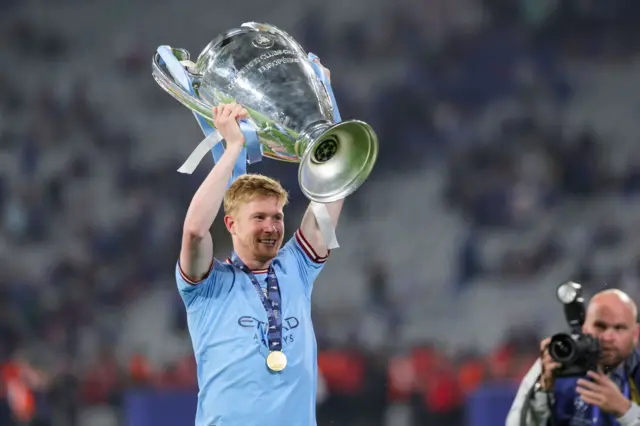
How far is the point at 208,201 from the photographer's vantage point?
10.7 feet

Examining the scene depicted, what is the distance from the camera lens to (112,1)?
15383 millimetres

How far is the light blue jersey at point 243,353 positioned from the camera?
332cm

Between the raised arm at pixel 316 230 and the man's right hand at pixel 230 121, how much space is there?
53 centimetres

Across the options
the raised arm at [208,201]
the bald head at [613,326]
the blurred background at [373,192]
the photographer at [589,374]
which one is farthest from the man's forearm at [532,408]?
the blurred background at [373,192]

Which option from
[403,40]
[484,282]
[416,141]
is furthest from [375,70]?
[484,282]

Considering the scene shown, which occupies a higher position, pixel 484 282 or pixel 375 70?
pixel 375 70

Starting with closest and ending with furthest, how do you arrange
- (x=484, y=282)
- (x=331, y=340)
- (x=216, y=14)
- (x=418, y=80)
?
(x=331, y=340) → (x=484, y=282) → (x=418, y=80) → (x=216, y=14)

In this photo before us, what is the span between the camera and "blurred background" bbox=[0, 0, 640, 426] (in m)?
10.6

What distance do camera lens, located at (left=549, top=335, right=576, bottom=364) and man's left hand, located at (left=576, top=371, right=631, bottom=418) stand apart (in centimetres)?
12

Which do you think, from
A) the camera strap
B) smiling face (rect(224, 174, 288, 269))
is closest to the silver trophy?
smiling face (rect(224, 174, 288, 269))

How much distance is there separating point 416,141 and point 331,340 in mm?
3166

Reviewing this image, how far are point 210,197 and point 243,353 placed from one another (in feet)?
1.60

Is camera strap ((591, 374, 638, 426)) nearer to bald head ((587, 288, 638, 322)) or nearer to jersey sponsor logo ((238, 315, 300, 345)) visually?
bald head ((587, 288, 638, 322))

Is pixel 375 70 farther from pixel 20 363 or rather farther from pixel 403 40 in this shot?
pixel 20 363
